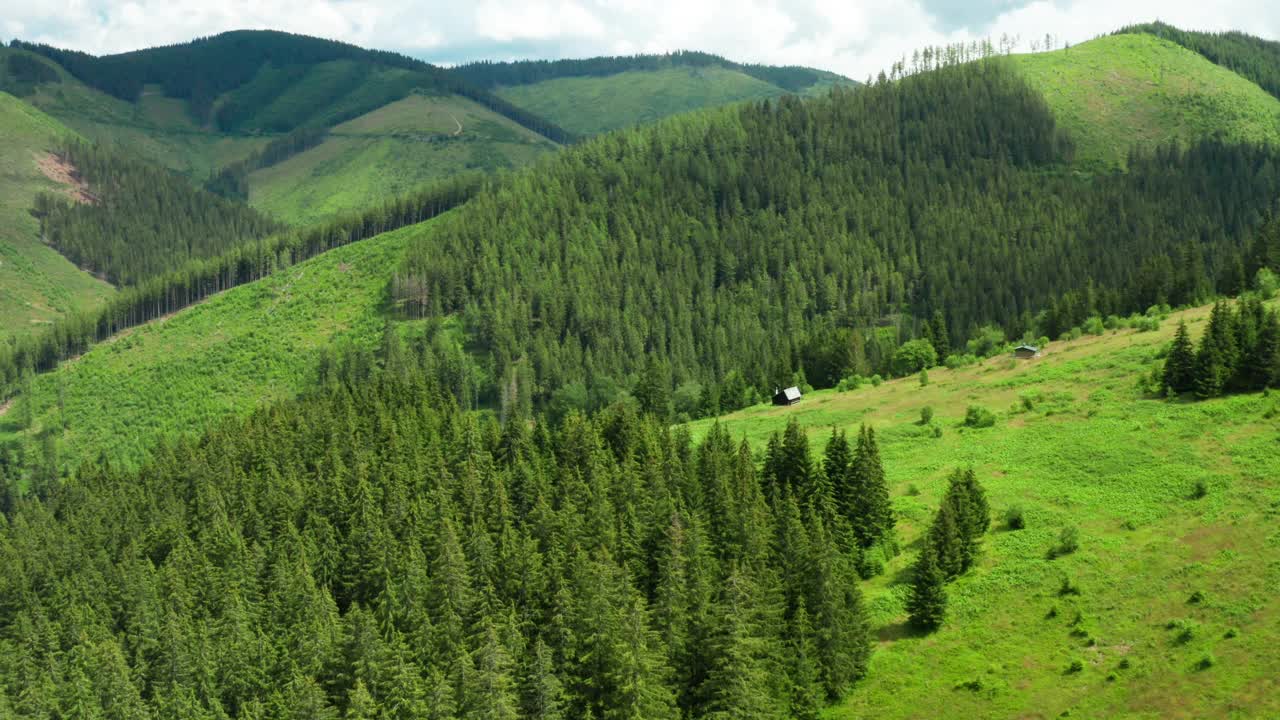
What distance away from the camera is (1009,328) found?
187875 mm

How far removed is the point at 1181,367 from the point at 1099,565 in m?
35.4

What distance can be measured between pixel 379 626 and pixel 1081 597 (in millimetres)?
54512

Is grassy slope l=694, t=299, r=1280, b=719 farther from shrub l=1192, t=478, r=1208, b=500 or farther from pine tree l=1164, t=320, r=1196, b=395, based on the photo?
pine tree l=1164, t=320, r=1196, b=395

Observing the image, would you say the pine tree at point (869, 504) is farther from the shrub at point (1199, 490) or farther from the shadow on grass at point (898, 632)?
the shrub at point (1199, 490)

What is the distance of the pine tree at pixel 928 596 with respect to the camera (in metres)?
70.9

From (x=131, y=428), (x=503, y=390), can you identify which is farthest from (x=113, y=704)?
(x=131, y=428)

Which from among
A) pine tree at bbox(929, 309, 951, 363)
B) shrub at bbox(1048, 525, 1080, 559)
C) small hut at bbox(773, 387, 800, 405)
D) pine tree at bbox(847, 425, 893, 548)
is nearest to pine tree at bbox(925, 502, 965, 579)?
pine tree at bbox(847, 425, 893, 548)

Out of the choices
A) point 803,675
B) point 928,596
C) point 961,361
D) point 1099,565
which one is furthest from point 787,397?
point 803,675

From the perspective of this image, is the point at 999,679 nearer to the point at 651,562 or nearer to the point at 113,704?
the point at 651,562

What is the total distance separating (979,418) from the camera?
4094 inches

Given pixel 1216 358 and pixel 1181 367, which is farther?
pixel 1181 367

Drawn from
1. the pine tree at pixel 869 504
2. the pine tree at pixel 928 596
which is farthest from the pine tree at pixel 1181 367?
the pine tree at pixel 928 596

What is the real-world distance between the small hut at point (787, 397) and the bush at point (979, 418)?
34.4m

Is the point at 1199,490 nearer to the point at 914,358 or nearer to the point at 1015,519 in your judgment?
the point at 1015,519
